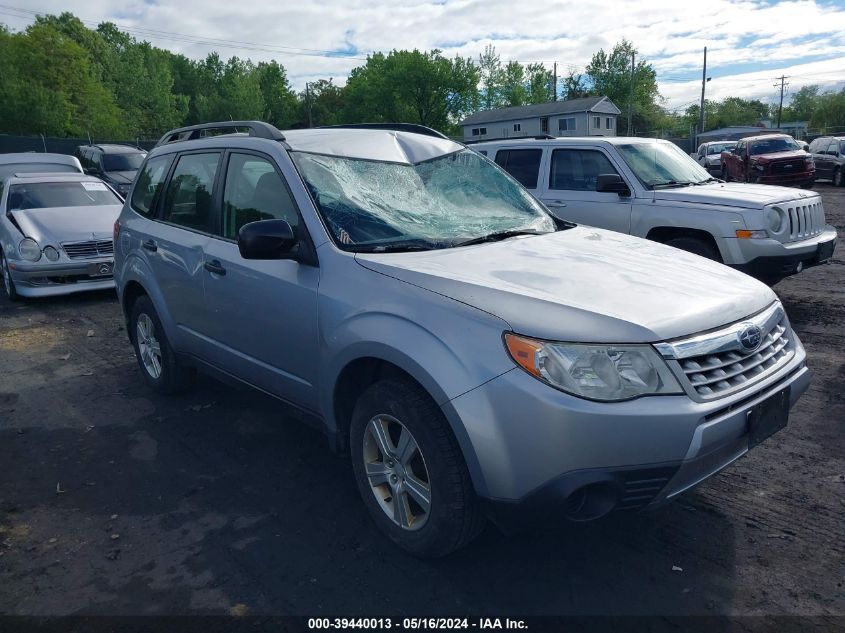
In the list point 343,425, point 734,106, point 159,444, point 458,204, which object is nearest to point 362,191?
point 458,204

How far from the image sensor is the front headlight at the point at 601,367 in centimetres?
246

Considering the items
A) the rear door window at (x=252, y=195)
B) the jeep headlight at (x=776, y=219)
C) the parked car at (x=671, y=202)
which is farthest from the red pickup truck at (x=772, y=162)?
the rear door window at (x=252, y=195)

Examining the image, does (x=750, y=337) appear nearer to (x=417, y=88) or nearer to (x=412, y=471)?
(x=412, y=471)

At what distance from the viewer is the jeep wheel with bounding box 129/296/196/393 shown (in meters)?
Result: 5.00

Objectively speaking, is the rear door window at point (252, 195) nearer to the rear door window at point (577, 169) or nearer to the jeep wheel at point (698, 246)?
the jeep wheel at point (698, 246)

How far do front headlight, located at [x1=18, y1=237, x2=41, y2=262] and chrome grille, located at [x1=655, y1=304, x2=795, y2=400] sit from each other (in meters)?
8.66

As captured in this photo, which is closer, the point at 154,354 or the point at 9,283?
the point at 154,354

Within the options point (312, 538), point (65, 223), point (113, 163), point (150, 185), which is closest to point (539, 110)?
point (113, 163)

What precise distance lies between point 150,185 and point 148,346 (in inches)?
49.2

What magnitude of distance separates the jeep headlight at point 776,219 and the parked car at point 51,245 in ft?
26.0

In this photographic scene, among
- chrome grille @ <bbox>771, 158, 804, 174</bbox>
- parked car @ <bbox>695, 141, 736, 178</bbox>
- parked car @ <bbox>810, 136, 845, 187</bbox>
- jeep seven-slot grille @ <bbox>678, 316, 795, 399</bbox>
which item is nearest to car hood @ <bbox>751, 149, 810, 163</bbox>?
chrome grille @ <bbox>771, 158, 804, 174</bbox>

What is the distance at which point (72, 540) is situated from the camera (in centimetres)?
332

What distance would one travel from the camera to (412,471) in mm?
2947

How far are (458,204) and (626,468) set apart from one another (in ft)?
6.45
